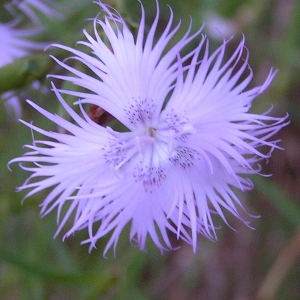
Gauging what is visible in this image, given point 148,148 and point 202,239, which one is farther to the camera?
point 202,239

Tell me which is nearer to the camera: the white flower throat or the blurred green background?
the white flower throat

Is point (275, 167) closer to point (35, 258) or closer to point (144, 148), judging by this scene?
point (35, 258)

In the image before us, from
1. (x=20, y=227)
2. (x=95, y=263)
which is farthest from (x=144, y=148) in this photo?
(x=20, y=227)

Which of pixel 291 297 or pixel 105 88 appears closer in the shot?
pixel 105 88

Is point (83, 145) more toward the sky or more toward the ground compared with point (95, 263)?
more toward the sky

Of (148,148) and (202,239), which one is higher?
(148,148)
